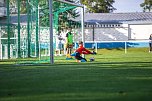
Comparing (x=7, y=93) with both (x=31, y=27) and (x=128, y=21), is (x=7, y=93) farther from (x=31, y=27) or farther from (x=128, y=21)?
(x=128, y=21)

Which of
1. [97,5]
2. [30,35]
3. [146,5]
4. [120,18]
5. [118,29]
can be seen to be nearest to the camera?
[30,35]

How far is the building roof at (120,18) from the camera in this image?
60.5 metres

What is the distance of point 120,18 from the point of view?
207ft

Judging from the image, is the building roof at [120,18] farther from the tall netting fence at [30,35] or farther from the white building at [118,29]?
the tall netting fence at [30,35]

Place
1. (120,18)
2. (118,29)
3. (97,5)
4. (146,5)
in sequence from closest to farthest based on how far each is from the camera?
1. (118,29)
2. (120,18)
3. (97,5)
4. (146,5)

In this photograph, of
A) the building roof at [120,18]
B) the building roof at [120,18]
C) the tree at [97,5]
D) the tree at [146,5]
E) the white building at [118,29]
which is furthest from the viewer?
the tree at [146,5]

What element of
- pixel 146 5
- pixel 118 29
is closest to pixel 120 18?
pixel 118 29

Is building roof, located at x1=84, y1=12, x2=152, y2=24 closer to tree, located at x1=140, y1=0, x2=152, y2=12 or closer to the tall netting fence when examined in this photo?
tree, located at x1=140, y1=0, x2=152, y2=12

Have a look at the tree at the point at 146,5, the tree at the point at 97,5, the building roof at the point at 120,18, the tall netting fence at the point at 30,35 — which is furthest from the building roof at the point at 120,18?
the tall netting fence at the point at 30,35

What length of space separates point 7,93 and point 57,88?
0.92 metres

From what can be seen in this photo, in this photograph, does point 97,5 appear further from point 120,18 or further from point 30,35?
point 30,35

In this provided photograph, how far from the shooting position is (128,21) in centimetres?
6050

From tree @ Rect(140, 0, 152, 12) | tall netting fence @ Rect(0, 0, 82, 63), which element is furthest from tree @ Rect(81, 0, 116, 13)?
tall netting fence @ Rect(0, 0, 82, 63)

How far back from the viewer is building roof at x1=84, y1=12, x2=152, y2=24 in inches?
2383
